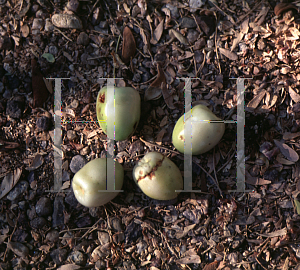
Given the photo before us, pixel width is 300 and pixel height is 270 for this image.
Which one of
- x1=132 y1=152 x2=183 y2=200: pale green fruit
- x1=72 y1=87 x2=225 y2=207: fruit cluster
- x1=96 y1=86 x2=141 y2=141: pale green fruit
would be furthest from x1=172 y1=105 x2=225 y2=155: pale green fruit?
x1=96 y1=86 x2=141 y2=141: pale green fruit

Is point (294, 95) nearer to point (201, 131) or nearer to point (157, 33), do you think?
point (201, 131)

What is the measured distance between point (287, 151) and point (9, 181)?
4.31ft

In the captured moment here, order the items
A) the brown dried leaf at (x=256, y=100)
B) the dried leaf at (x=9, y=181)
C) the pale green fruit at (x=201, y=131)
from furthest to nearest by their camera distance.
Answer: the dried leaf at (x=9, y=181) < the brown dried leaf at (x=256, y=100) < the pale green fruit at (x=201, y=131)

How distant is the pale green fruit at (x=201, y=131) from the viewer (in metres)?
1.07

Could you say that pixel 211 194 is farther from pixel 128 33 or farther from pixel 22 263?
pixel 22 263

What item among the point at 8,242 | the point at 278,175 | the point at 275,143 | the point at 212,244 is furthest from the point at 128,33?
the point at 8,242

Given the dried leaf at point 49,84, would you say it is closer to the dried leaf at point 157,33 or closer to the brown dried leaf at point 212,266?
the dried leaf at point 157,33

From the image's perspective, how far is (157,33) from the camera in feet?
4.11

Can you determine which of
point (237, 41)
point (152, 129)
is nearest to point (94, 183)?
point (152, 129)

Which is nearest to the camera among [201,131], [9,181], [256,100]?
[201,131]

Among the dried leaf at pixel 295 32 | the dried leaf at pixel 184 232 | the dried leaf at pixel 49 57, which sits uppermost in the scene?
the dried leaf at pixel 295 32

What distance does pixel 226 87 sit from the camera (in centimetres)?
121

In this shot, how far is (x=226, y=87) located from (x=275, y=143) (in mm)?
332

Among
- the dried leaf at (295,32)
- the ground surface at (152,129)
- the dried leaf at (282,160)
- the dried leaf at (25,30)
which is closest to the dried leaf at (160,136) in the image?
the ground surface at (152,129)
